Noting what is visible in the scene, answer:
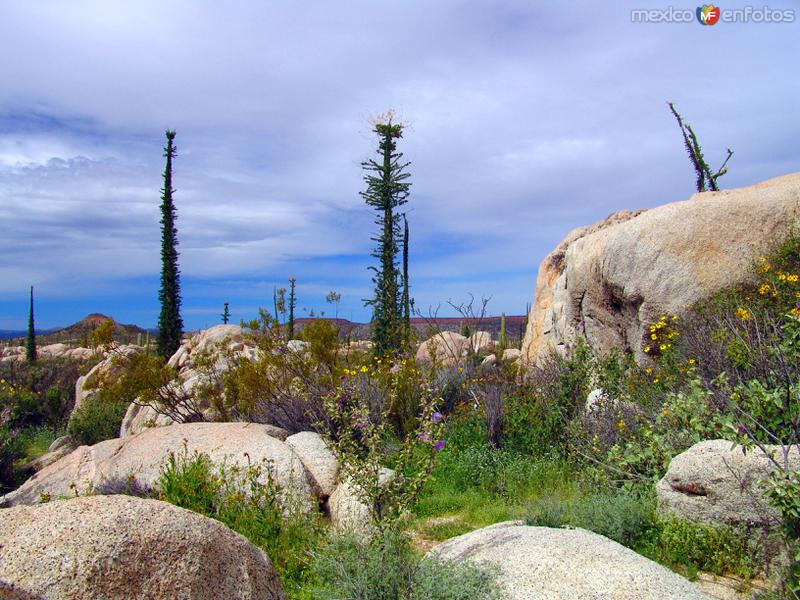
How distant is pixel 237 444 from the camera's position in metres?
7.63

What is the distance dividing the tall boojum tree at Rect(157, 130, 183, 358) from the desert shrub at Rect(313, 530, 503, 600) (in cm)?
2055

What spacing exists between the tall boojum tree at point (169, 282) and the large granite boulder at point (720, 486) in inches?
824

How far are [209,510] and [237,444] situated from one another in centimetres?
150

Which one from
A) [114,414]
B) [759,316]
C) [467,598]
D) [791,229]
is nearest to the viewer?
[467,598]

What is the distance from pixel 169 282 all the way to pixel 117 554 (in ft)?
72.6

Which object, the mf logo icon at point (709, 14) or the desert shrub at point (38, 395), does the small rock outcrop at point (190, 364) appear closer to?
the desert shrub at point (38, 395)

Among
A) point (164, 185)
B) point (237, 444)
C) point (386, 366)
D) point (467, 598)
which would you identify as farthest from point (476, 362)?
point (164, 185)

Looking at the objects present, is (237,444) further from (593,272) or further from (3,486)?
(593,272)

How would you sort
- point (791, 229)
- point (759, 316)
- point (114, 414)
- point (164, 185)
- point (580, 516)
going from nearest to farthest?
point (580, 516) < point (759, 316) < point (791, 229) < point (114, 414) < point (164, 185)

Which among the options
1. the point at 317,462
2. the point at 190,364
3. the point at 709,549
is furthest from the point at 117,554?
the point at 190,364

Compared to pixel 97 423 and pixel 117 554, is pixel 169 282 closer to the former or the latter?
pixel 97 423

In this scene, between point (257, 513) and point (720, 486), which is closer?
point (720, 486)

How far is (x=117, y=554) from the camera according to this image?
309cm

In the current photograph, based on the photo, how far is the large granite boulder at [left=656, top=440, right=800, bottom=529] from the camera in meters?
5.24
